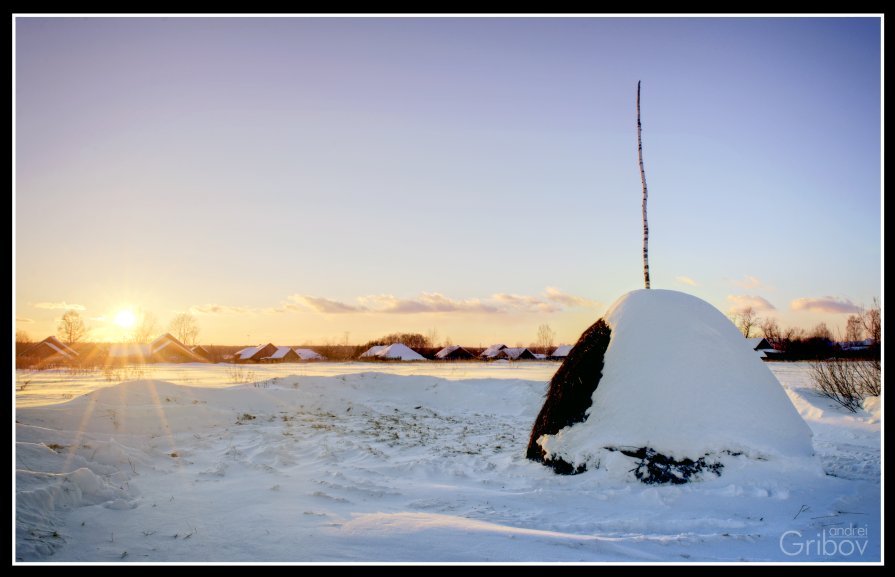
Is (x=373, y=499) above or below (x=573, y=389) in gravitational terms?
below

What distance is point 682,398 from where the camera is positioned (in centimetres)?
668

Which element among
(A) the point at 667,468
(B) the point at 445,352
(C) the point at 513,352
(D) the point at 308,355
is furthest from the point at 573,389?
(C) the point at 513,352

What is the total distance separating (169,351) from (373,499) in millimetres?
59024

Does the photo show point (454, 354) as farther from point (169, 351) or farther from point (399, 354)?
point (169, 351)

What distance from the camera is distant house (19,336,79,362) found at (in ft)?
159

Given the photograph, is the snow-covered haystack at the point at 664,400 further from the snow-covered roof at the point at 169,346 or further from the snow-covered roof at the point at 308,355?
the snow-covered roof at the point at 308,355

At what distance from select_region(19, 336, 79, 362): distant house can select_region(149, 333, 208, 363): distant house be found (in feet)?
23.3

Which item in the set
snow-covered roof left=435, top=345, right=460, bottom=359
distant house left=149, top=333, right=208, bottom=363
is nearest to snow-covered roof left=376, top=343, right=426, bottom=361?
snow-covered roof left=435, top=345, right=460, bottom=359

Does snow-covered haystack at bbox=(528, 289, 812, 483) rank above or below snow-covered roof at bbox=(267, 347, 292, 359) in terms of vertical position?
above

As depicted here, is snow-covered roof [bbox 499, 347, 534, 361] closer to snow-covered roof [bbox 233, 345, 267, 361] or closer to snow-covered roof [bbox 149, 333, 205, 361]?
snow-covered roof [bbox 233, 345, 267, 361]
